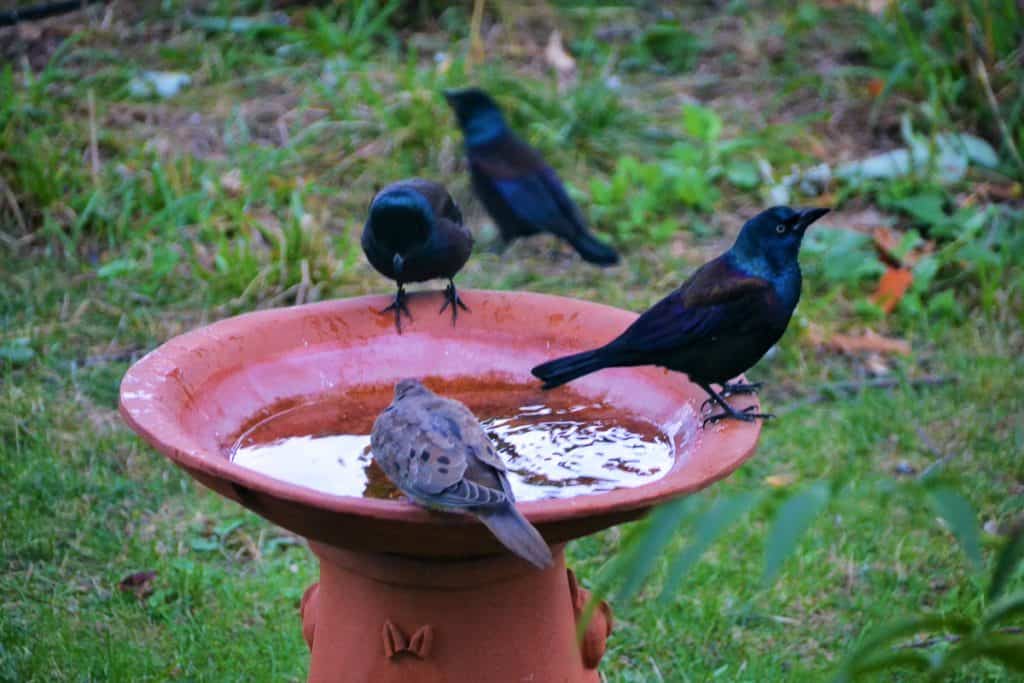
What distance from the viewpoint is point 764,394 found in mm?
4902

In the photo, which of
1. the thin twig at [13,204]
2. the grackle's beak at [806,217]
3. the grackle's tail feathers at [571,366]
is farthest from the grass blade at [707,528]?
the thin twig at [13,204]

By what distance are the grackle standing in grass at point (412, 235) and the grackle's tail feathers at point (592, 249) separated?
6.06 ft

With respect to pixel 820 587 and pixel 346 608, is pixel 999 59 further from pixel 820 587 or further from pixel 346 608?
pixel 346 608

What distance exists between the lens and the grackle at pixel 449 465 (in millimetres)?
1979

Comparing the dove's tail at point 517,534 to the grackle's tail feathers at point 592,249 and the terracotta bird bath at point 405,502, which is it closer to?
the terracotta bird bath at point 405,502

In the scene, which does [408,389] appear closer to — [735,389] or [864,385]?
[735,389]

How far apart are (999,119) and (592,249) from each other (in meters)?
2.33

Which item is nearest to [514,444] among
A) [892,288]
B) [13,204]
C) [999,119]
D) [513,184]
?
[513,184]

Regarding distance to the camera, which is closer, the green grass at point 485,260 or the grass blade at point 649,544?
the grass blade at point 649,544

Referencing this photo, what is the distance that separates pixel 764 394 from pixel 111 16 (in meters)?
5.14

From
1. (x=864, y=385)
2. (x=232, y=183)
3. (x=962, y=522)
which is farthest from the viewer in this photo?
(x=232, y=183)

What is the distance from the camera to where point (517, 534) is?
6.49ft

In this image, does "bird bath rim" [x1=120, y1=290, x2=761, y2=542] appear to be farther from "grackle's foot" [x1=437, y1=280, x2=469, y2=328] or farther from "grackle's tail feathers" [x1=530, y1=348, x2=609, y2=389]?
"grackle's tail feathers" [x1=530, y1=348, x2=609, y2=389]

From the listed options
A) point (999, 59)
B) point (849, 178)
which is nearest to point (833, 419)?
point (849, 178)
